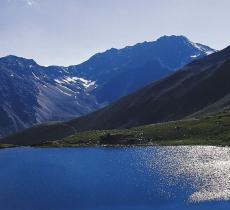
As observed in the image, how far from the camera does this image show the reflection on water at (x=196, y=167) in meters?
85.2

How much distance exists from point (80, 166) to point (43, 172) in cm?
1242

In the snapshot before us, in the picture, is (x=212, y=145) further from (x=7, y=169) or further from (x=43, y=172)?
(x=7, y=169)

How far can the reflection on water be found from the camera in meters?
85.2

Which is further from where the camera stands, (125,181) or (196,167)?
(196,167)

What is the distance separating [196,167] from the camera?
117062 millimetres

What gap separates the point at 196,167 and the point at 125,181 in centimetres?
2225

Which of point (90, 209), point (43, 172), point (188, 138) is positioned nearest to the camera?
point (90, 209)

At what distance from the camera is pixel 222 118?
19762cm

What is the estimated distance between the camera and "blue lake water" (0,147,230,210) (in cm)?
8125

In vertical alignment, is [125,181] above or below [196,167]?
above

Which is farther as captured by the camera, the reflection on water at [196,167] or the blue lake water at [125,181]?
the reflection on water at [196,167]

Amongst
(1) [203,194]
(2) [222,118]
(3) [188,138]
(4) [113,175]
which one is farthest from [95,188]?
(2) [222,118]

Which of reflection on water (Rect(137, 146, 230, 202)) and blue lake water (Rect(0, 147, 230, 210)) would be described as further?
reflection on water (Rect(137, 146, 230, 202))

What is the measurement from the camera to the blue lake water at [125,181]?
3199 inches
